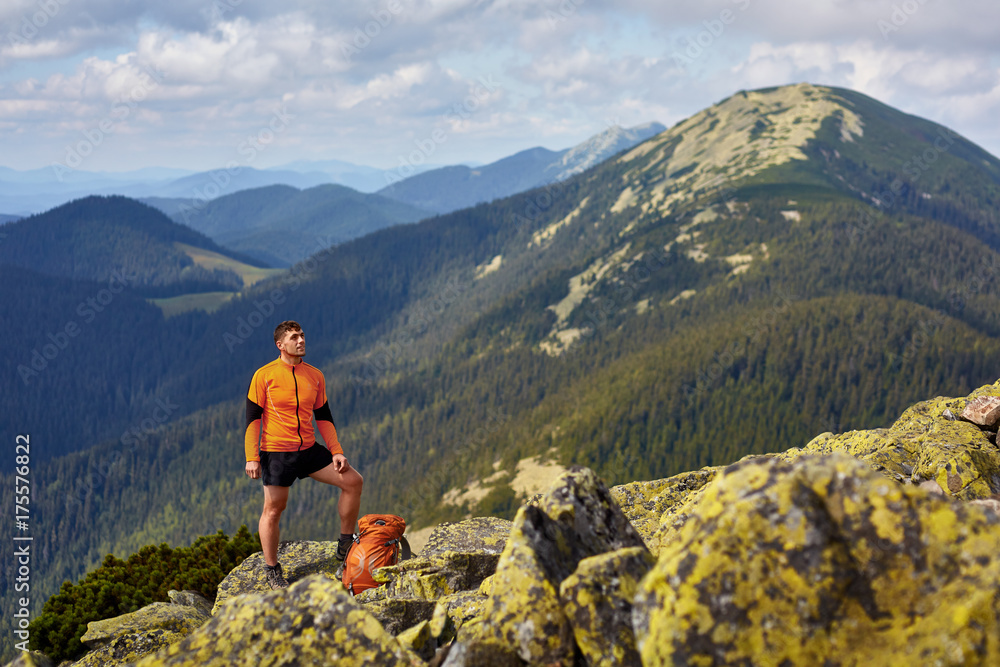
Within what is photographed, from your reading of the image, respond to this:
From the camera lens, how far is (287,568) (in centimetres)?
1800

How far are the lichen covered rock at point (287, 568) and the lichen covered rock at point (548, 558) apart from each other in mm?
9038

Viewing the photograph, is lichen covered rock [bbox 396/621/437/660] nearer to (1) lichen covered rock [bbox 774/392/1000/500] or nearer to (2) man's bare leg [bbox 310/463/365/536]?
(2) man's bare leg [bbox 310/463/365/536]

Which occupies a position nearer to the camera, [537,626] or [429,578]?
[537,626]

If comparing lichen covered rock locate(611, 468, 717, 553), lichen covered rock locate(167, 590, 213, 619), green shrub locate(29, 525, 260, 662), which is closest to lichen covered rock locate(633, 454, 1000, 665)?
lichen covered rock locate(611, 468, 717, 553)

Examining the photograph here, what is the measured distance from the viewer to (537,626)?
7.92m

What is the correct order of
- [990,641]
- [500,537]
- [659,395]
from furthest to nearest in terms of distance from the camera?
1. [659,395]
2. [500,537]
3. [990,641]

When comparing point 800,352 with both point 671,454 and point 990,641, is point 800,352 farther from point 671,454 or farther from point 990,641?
point 990,641

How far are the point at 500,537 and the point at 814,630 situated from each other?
12957 millimetres

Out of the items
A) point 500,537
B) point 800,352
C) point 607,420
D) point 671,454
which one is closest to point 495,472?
point 607,420

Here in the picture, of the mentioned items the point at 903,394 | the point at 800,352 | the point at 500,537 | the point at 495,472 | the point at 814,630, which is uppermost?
the point at 814,630

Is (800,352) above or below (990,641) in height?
below

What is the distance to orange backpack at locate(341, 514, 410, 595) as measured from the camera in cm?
1557

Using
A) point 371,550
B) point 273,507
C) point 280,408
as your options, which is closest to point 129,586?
point 273,507

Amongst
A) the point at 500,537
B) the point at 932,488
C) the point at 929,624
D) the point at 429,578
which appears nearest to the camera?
the point at 929,624
